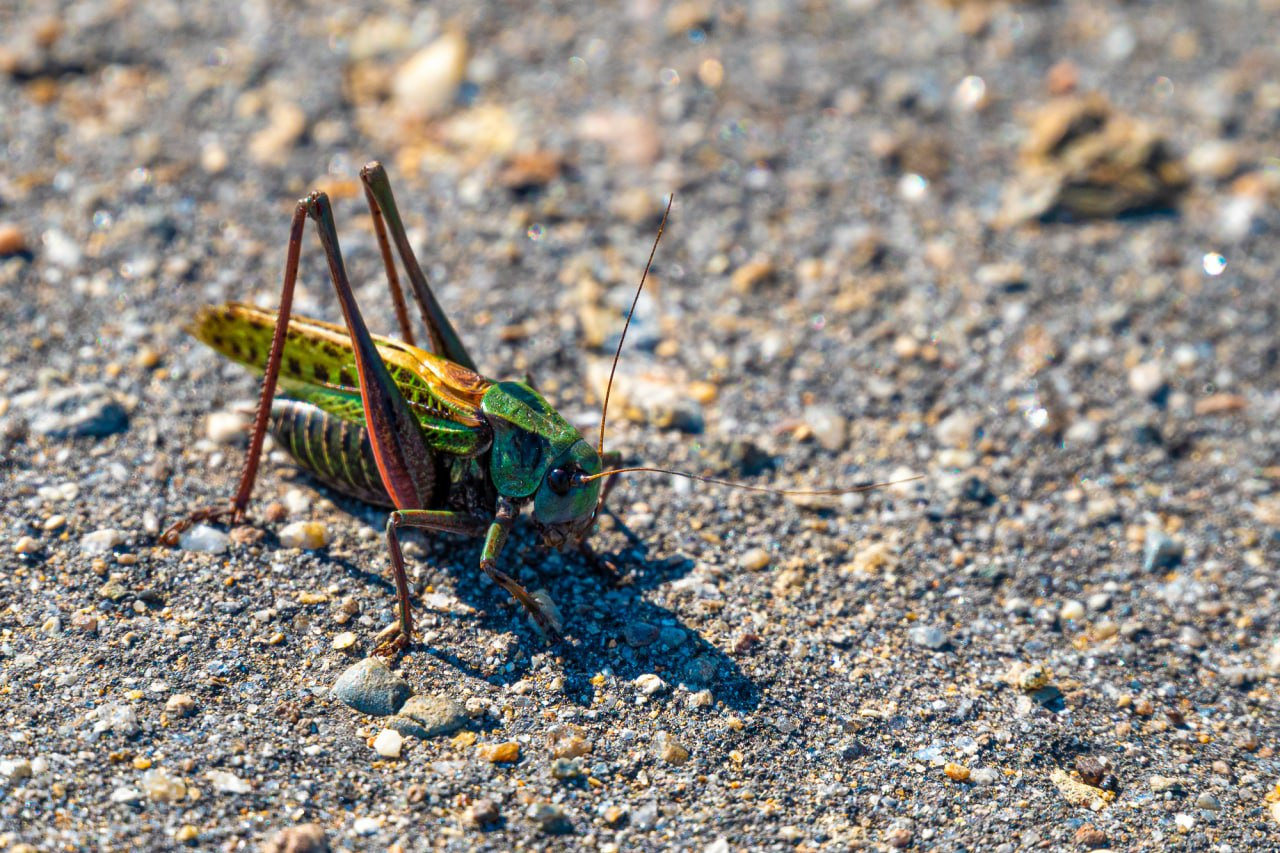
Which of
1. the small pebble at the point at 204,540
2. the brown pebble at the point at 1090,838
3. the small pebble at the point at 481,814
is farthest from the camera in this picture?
the small pebble at the point at 204,540

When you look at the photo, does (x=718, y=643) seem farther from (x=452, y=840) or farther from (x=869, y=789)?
(x=452, y=840)

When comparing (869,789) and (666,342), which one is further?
(666,342)

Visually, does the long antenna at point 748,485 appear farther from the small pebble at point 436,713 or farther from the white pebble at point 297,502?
the white pebble at point 297,502

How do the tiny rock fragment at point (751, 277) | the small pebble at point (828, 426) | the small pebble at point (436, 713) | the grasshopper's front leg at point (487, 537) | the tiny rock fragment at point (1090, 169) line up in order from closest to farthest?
the small pebble at point (436, 713) < the grasshopper's front leg at point (487, 537) < the small pebble at point (828, 426) < the tiny rock fragment at point (751, 277) < the tiny rock fragment at point (1090, 169)

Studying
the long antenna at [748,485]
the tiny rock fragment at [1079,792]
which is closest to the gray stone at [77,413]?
the long antenna at [748,485]

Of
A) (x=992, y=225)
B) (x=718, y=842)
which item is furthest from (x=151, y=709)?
(x=992, y=225)

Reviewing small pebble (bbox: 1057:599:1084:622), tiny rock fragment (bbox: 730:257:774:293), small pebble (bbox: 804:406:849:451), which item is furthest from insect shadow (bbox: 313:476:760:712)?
tiny rock fragment (bbox: 730:257:774:293)

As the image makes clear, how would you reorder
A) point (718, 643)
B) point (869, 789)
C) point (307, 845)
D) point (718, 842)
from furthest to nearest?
point (718, 643) < point (869, 789) < point (718, 842) < point (307, 845)
